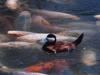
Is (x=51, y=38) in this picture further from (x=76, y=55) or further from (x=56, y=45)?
(x=76, y=55)

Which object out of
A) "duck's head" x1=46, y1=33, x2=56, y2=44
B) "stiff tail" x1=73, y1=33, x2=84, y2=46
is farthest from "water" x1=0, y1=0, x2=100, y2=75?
"duck's head" x1=46, y1=33, x2=56, y2=44

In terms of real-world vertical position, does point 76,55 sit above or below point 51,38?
below

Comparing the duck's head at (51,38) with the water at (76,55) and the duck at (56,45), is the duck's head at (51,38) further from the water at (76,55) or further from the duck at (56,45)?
the water at (76,55)

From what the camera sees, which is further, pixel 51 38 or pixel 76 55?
pixel 51 38

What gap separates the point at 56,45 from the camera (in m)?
5.12

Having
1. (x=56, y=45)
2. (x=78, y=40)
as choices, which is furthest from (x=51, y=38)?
(x=78, y=40)

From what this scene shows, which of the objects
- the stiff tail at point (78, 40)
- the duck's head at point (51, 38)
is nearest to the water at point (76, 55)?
the stiff tail at point (78, 40)

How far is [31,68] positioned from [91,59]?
0.72 metres

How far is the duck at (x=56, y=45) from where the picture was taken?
5066mm

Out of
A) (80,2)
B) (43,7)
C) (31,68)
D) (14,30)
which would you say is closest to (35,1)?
(43,7)

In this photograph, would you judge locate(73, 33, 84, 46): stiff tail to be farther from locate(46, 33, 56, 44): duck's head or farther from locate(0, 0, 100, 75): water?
locate(46, 33, 56, 44): duck's head

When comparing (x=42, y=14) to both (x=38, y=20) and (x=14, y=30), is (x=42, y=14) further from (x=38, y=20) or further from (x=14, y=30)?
(x=14, y=30)

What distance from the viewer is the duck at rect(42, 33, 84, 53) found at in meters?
5.07

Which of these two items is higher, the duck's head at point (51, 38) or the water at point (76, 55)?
the duck's head at point (51, 38)
